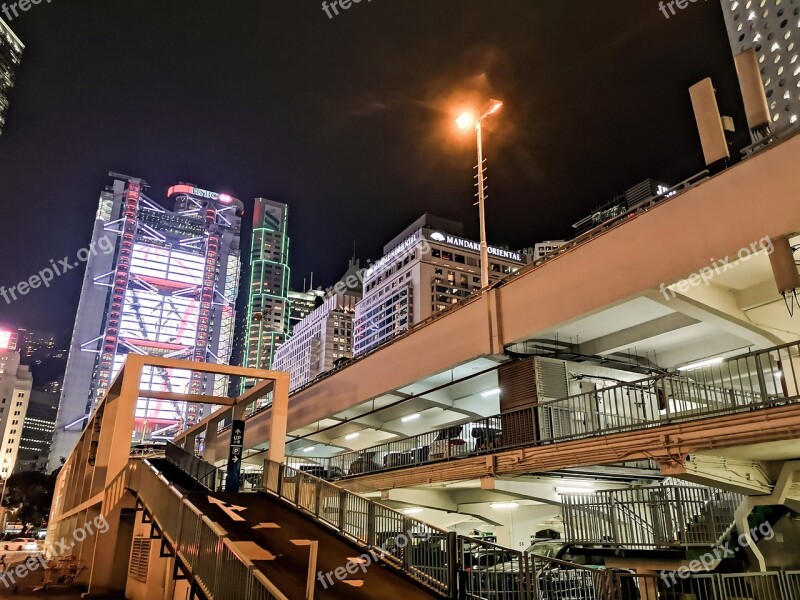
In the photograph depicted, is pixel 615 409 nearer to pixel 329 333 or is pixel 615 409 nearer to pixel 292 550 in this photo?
pixel 292 550

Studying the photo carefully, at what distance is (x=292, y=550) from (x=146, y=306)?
119 metres

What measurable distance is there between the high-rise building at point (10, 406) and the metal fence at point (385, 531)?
138 metres

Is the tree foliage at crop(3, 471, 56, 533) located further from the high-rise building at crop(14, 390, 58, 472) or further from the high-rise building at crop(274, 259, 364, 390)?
the high-rise building at crop(14, 390, 58, 472)

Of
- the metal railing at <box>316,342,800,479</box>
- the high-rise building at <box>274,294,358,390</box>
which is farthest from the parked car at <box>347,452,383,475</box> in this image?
the high-rise building at <box>274,294,358,390</box>

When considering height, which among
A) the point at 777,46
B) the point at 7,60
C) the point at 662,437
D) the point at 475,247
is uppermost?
the point at 7,60

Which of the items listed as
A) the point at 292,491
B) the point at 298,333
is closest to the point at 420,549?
the point at 292,491

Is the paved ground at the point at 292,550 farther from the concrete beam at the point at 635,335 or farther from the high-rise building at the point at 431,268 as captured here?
the high-rise building at the point at 431,268

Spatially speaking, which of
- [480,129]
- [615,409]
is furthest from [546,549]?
[480,129]

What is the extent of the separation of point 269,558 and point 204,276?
407 ft

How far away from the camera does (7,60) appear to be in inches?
5207

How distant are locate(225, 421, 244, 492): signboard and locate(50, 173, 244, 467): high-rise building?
3541 inches

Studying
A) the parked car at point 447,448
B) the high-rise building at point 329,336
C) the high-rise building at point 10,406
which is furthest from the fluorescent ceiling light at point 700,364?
the high-rise building at point 10,406

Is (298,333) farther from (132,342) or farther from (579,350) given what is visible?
(579,350)

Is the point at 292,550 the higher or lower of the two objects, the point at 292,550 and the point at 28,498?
the lower
